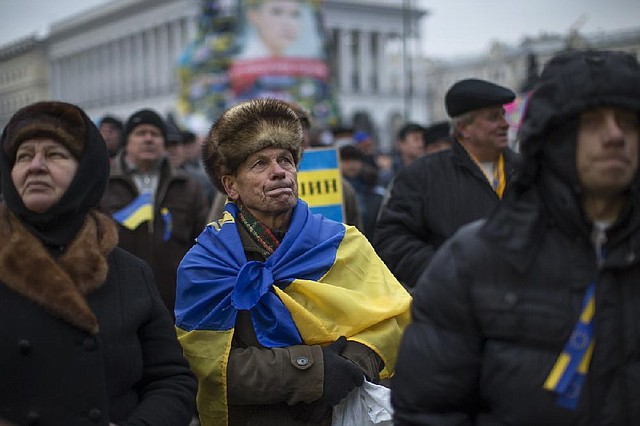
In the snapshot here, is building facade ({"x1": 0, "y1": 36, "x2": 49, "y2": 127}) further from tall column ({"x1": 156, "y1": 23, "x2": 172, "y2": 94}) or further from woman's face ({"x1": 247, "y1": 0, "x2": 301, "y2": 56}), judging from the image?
woman's face ({"x1": 247, "y1": 0, "x2": 301, "y2": 56})

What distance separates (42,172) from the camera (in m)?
2.86

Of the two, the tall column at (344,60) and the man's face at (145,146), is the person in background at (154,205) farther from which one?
the tall column at (344,60)

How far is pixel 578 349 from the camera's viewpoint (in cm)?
218

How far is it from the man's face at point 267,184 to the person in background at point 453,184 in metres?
1.18

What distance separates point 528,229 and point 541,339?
246mm

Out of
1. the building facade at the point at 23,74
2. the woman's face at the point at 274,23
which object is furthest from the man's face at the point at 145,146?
the building facade at the point at 23,74

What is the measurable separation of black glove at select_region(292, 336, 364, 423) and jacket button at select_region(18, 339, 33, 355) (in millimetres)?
1013

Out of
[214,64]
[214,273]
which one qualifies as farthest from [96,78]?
[214,273]

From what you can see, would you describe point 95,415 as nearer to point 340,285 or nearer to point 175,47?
point 340,285

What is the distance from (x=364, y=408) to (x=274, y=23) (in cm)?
6352

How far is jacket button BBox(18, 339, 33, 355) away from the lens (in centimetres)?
269

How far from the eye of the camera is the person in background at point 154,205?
6086 mm

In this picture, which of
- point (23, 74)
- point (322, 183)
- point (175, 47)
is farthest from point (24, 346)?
point (23, 74)

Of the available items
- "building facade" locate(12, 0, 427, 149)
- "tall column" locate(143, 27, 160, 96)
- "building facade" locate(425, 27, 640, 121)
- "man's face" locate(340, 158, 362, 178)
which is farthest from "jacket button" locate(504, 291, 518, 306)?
"tall column" locate(143, 27, 160, 96)
